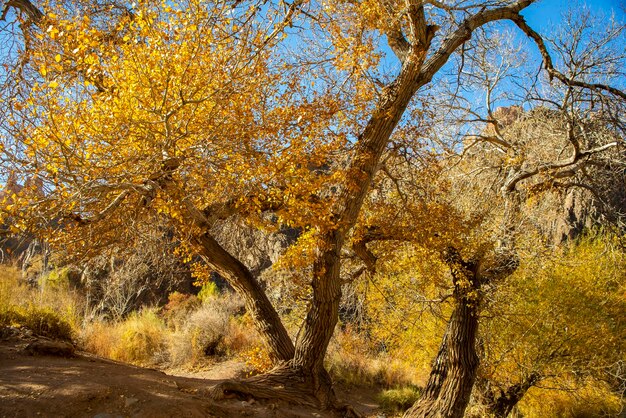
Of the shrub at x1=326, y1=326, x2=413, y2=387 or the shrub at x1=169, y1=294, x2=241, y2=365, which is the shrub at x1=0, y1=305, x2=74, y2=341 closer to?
the shrub at x1=169, y1=294, x2=241, y2=365

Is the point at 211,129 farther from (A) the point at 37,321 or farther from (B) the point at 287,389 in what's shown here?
(A) the point at 37,321

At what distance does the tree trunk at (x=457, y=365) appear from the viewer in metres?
7.24

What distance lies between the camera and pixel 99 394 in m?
4.55

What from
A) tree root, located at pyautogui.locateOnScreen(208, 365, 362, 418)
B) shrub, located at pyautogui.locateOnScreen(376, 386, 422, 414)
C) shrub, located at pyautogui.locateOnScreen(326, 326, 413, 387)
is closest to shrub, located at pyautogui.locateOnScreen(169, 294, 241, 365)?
shrub, located at pyautogui.locateOnScreen(326, 326, 413, 387)

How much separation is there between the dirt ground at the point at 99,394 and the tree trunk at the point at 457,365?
8.22 feet

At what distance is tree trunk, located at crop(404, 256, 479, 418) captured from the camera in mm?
7242

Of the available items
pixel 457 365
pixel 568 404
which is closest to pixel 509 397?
pixel 568 404

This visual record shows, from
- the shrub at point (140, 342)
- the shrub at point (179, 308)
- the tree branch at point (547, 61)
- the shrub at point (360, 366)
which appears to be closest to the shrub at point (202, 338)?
the shrub at point (140, 342)

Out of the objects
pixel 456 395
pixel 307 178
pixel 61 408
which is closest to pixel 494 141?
pixel 456 395

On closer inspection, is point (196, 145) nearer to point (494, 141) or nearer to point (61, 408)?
point (61, 408)

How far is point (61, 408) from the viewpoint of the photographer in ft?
14.0

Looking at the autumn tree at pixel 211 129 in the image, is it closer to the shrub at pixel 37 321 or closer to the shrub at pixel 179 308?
the shrub at pixel 37 321

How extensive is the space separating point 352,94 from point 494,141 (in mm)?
4938

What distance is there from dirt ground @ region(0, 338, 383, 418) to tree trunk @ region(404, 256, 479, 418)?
8.22 ft
